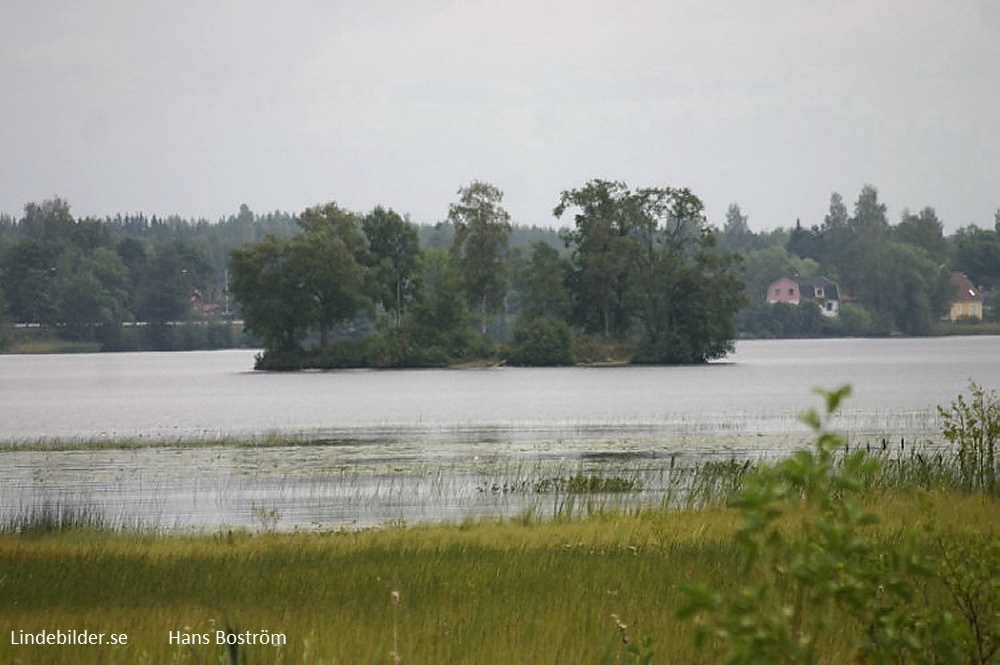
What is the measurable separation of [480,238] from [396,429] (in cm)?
6605

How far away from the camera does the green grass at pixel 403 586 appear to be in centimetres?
1049

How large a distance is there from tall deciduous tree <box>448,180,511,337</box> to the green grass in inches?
3734

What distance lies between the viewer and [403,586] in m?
14.1

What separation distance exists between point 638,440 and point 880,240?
156000 mm

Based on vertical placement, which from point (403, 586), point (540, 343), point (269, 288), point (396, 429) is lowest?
point (396, 429)

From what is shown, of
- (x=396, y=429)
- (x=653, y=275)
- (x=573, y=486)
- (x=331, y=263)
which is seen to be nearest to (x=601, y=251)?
(x=653, y=275)

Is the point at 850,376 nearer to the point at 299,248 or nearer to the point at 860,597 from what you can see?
the point at 299,248

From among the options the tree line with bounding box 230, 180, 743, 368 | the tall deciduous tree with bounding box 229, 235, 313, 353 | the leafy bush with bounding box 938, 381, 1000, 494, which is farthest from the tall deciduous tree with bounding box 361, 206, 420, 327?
the leafy bush with bounding box 938, 381, 1000, 494

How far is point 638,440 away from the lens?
1671 inches

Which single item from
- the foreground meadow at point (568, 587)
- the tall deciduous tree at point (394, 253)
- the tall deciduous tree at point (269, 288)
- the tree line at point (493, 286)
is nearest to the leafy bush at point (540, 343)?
the tree line at point (493, 286)

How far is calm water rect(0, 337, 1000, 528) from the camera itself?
2883 centimetres

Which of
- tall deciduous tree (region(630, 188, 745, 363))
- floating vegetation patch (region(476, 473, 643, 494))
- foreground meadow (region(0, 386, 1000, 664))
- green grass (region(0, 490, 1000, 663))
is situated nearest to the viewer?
Result: foreground meadow (region(0, 386, 1000, 664))

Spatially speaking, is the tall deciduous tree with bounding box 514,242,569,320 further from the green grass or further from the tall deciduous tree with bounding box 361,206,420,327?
the green grass

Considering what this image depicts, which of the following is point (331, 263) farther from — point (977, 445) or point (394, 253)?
point (977, 445)
